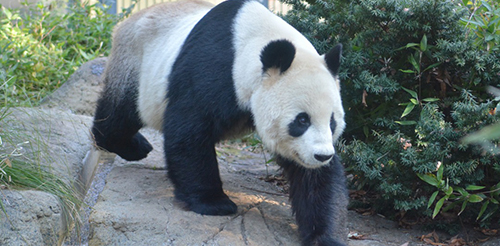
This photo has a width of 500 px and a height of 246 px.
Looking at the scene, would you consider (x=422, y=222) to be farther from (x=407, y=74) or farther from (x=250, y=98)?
(x=250, y=98)

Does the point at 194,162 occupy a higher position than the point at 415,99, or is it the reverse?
the point at 415,99

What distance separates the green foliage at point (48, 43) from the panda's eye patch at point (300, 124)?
14.0 feet

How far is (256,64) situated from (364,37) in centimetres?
119

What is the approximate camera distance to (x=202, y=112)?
11.7 feet

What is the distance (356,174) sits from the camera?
4293mm

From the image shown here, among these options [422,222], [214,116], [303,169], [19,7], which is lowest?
[19,7]

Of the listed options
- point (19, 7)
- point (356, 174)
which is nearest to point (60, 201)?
point (356, 174)

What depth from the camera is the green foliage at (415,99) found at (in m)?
3.73

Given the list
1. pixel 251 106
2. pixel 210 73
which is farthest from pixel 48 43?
pixel 251 106

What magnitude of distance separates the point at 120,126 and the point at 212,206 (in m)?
1.53

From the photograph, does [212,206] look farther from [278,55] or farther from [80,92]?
[80,92]

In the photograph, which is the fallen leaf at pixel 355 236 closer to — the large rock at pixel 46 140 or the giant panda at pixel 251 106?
the giant panda at pixel 251 106

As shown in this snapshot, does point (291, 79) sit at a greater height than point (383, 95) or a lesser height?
greater

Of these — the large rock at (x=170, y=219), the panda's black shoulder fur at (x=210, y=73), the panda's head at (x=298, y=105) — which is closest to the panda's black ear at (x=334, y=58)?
the panda's head at (x=298, y=105)
